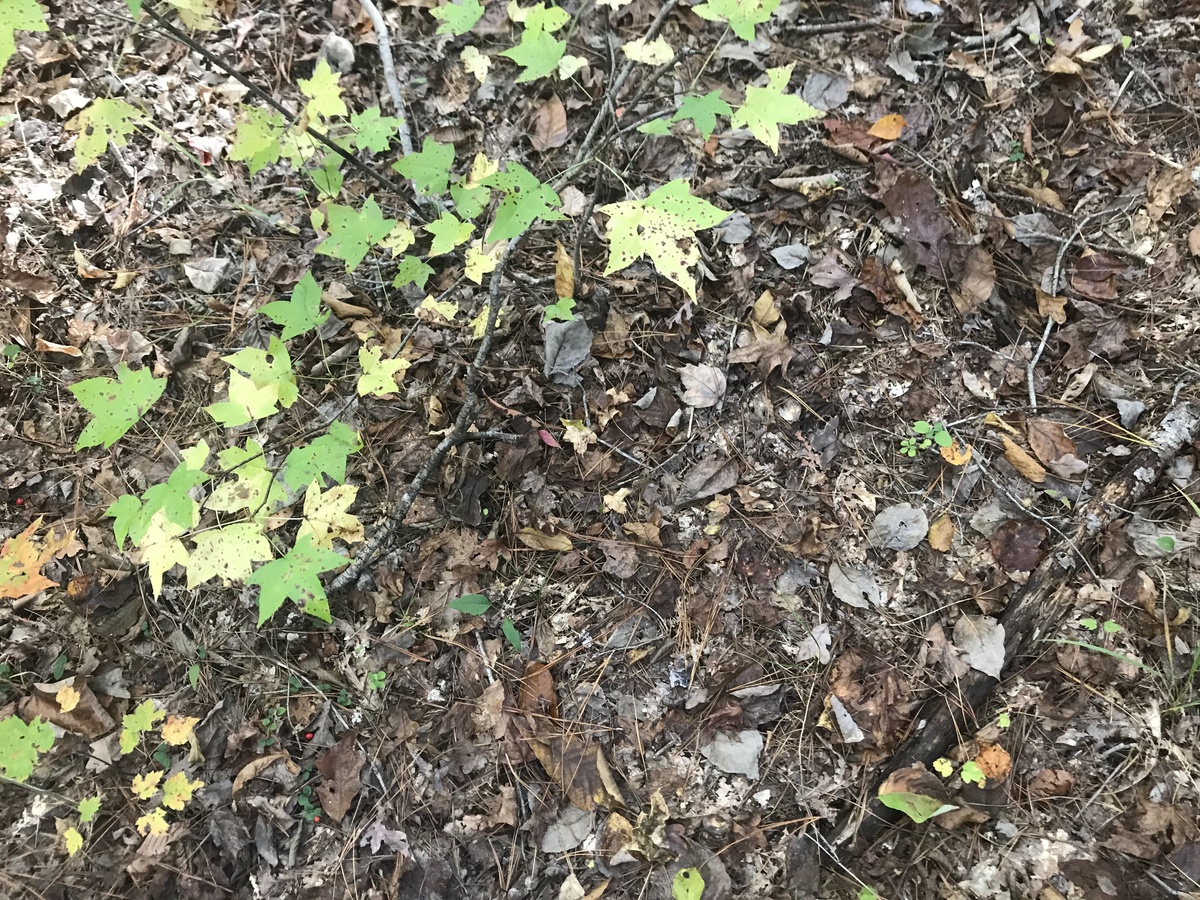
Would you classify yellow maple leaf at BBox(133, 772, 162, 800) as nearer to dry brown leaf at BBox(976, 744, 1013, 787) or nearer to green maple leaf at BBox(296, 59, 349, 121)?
green maple leaf at BBox(296, 59, 349, 121)

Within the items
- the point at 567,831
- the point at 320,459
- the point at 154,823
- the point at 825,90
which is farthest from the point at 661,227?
the point at 154,823

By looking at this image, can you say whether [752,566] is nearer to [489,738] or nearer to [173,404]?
[489,738]

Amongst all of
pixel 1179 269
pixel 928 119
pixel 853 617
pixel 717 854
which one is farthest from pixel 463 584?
pixel 1179 269

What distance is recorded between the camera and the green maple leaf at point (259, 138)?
1.98m

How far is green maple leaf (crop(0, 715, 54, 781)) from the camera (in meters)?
2.19

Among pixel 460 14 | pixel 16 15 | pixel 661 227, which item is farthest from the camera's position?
pixel 460 14

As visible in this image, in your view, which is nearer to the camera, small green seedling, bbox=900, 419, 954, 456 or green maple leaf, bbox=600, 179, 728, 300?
green maple leaf, bbox=600, 179, 728, 300

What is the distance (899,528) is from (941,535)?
15cm

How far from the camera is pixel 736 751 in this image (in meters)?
2.17

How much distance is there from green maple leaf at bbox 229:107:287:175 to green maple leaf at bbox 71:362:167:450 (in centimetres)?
74

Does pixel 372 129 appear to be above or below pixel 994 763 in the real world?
above

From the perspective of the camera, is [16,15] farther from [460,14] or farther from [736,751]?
[736,751]

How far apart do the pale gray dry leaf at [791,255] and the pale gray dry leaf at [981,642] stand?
1444mm

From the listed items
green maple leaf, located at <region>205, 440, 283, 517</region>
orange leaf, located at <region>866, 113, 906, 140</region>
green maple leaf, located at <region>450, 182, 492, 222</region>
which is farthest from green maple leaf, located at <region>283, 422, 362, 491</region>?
orange leaf, located at <region>866, 113, 906, 140</region>
